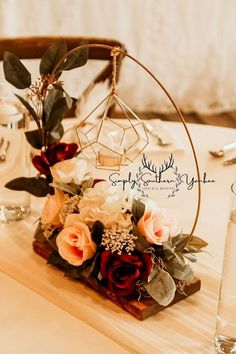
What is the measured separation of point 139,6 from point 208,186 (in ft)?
7.18

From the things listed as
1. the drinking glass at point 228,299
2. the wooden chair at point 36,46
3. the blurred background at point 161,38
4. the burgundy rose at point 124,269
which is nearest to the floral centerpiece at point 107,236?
the burgundy rose at point 124,269

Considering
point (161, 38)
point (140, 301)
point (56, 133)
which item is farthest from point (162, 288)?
point (161, 38)

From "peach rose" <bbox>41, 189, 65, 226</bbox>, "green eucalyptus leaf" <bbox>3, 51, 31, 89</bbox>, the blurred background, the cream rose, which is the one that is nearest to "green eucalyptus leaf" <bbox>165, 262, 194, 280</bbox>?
the cream rose

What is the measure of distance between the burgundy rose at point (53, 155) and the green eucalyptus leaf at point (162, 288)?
320 mm

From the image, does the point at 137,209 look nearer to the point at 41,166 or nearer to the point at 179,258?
the point at 179,258

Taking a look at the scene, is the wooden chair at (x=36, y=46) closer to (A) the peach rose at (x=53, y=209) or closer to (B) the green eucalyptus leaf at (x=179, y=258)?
(A) the peach rose at (x=53, y=209)

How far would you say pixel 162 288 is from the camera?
3.85 ft

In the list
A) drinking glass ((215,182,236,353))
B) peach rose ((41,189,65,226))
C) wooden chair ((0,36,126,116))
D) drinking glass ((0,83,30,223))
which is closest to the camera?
drinking glass ((215,182,236,353))

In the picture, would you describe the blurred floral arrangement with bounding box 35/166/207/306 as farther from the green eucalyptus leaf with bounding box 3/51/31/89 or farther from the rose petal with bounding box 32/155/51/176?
the green eucalyptus leaf with bounding box 3/51/31/89

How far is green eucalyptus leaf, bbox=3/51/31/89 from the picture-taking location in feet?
4.39

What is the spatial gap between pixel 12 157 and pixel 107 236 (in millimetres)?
395

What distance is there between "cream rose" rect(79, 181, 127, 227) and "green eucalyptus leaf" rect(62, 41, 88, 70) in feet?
0.82

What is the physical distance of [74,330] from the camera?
1.14 meters

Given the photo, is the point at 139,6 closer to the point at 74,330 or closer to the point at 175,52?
the point at 175,52
